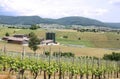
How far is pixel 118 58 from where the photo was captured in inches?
3265

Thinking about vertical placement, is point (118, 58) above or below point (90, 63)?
below

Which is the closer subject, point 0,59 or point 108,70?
point 0,59

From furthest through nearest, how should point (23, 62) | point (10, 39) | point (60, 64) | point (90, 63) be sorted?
point (10, 39), point (90, 63), point (60, 64), point (23, 62)

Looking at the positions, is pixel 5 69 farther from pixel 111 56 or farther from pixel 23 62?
pixel 111 56

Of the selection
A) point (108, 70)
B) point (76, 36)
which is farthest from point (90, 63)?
point (76, 36)

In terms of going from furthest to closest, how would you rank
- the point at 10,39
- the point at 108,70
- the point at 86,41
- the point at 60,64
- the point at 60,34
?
1. the point at 60,34
2. the point at 86,41
3. the point at 10,39
4. the point at 108,70
5. the point at 60,64

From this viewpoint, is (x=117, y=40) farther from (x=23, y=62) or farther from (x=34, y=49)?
(x=23, y=62)

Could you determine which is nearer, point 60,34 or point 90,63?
point 90,63

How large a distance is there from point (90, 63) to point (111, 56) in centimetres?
3824

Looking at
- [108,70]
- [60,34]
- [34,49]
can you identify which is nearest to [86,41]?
[60,34]

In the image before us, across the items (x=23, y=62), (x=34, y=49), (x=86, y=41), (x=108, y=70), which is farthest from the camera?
(x=86, y=41)

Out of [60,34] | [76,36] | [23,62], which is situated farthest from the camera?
[60,34]

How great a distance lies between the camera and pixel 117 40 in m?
158

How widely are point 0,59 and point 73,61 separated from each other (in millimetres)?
8795
